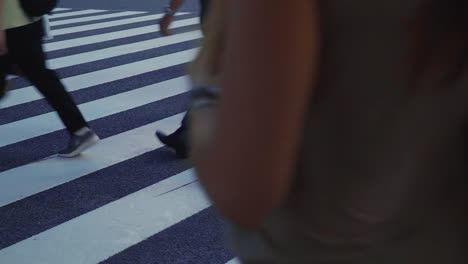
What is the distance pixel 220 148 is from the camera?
736 mm

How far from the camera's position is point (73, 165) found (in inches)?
Result: 175

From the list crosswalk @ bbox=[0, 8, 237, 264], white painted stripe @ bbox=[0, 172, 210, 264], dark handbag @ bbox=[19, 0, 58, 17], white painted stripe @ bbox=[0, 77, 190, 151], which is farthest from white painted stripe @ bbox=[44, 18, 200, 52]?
white painted stripe @ bbox=[0, 172, 210, 264]

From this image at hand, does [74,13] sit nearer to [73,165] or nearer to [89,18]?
[89,18]

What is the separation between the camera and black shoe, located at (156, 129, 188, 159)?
452 cm

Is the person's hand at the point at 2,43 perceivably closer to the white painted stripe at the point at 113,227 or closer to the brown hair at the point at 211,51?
the white painted stripe at the point at 113,227

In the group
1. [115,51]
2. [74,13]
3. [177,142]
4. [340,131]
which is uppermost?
[340,131]

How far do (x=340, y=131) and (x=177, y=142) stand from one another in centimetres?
377

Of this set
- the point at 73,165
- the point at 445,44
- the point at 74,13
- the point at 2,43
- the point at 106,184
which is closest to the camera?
the point at 445,44

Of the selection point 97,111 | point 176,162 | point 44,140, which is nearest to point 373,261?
point 176,162

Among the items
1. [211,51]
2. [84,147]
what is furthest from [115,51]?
[211,51]

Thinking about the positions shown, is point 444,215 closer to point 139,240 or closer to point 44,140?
point 139,240

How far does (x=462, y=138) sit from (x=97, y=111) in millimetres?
5066

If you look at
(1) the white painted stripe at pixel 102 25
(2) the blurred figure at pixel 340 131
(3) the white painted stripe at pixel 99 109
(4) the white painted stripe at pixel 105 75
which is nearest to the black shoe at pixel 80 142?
(3) the white painted stripe at pixel 99 109

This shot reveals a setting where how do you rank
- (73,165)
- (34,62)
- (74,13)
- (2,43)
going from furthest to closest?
1. (74,13)
2. (73,165)
3. (34,62)
4. (2,43)
